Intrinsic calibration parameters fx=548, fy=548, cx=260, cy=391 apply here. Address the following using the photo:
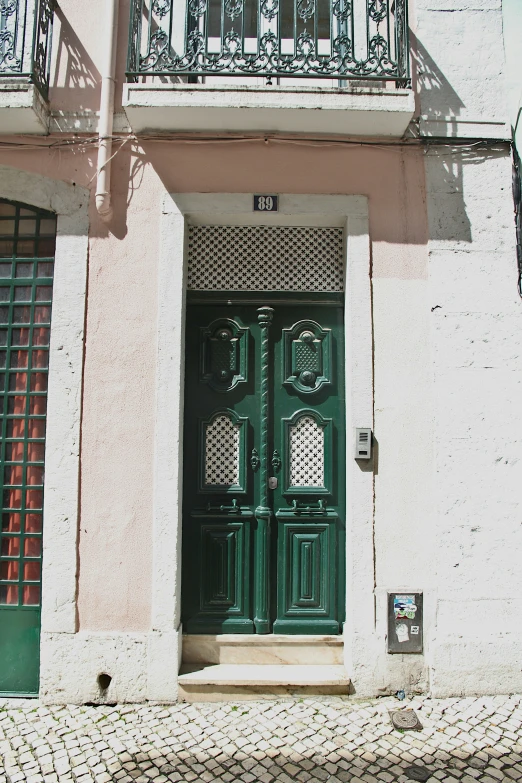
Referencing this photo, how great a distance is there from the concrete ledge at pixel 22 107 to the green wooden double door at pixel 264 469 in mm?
1732

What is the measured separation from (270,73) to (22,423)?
3180 millimetres

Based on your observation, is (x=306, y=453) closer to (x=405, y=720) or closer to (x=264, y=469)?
(x=264, y=469)

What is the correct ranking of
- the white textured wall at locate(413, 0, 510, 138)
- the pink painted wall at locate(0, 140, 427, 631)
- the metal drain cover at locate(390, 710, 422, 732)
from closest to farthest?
the metal drain cover at locate(390, 710, 422, 732)
the pink painted wall at locate(0, 140, 427, 631)
the white textured wall at locate(413, 0, 510, 138)

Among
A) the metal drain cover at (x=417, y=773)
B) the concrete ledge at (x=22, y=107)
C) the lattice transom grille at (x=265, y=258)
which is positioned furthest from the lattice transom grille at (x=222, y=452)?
the concrete ledge at (x=22, y=107)

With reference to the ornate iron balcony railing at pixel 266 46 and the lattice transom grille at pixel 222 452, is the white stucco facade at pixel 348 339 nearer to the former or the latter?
the ornate iron balcony railing at pixel 266 46

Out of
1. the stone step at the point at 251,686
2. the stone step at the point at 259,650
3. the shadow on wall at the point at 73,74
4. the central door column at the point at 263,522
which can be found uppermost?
the shadow on wall at the point at 73,74

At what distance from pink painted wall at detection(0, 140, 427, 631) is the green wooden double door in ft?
1.37

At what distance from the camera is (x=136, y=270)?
13.5ft

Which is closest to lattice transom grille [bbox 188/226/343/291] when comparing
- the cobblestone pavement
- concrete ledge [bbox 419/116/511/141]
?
concrete ledge [bbox 419/116/511/141]

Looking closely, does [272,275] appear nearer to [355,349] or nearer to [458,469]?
[355,349]

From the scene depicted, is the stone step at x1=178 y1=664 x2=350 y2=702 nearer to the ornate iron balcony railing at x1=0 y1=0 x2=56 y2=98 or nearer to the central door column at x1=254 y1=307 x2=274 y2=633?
the central door column at x1=254 y1=307 x2=274 y2=633

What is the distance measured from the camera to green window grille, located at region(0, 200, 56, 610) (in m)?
4.07

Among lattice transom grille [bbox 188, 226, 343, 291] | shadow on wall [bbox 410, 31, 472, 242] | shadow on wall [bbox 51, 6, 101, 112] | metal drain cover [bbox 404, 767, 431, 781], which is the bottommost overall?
metal drain cover [bbox 404, 767, 431, 781]

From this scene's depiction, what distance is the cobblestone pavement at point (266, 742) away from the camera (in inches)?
121
